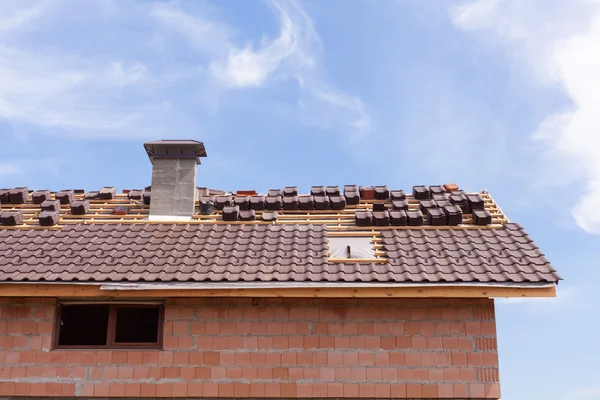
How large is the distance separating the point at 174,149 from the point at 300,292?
477 cm

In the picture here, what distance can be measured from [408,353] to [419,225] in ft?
8.88

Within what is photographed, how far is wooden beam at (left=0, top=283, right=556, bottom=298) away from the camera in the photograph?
9383 millimetres

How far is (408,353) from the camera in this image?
957 cm

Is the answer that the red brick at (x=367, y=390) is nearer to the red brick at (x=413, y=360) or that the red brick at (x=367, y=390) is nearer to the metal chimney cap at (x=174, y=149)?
the red brick at (x=413, y=360)

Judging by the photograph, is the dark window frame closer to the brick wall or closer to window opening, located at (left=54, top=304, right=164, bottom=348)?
window opening, located at (left=54, top=304, right=164, bottom=348)

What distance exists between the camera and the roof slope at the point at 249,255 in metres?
9.63

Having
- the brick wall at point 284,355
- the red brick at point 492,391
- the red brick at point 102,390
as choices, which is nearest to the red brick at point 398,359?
the brick wall at point 284,355

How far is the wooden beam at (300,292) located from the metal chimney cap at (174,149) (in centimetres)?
381

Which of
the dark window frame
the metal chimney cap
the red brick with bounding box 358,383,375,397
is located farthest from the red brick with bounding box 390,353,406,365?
the metal chimney cap

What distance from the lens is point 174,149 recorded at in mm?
12820

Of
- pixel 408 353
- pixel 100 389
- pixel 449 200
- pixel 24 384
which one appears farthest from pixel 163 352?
pixel 449 200

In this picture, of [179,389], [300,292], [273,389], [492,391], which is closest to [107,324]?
[179,389]

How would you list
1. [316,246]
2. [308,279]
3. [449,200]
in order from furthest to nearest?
1. [449,200]
2. [316,246]
3. [308,279]

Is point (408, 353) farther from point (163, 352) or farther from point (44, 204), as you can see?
point (44, 204)
